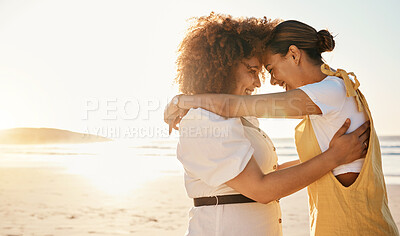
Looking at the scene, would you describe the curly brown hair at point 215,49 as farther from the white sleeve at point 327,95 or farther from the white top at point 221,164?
the white sleeve at point 327,95

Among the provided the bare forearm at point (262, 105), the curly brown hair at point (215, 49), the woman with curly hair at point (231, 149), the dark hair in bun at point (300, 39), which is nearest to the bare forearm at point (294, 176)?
the woman with curly hair at point (231, 149)

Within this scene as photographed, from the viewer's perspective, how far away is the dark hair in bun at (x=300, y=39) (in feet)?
7.97

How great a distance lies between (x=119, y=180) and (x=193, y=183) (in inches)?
316

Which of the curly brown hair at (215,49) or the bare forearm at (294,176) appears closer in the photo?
the bare forearm at (294,176)

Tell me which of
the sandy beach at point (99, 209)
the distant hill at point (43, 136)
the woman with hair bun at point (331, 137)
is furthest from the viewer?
the distant hill at point (43, 136)

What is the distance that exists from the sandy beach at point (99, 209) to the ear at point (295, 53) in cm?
358

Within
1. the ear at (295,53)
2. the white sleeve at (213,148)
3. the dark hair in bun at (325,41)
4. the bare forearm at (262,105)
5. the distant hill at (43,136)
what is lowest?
the distant hill at (43,136)

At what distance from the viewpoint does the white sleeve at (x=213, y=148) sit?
1.95 m

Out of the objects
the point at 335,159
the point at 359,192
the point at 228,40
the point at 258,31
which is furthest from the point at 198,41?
the point at 359,192

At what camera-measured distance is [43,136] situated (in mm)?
40281

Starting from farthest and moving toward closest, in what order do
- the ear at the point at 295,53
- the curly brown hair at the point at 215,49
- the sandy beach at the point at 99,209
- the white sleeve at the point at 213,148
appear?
the sandy beach at the point at 99,209 → the ear at the point at 295,53 → the curly brown hair at the point at 215,49 → the white sleeve at the point at 213,148

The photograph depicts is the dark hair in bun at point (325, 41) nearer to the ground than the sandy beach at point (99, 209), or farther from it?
farther from it

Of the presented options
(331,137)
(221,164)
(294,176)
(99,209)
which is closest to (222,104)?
(221,164)

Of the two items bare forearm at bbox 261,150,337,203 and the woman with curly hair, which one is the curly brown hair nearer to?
the woman with curly hair
